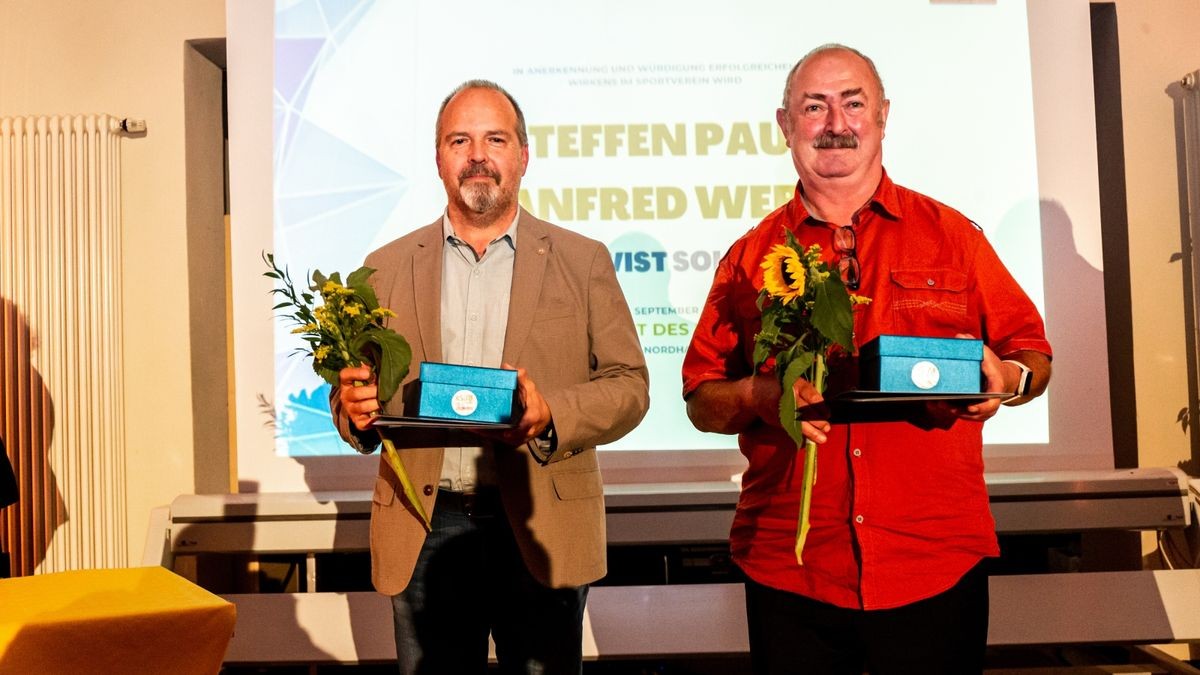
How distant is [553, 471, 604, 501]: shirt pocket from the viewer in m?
2.09

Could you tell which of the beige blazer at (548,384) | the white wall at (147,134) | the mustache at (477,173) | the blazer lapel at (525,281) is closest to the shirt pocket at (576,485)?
the beige blazer at (548,384)

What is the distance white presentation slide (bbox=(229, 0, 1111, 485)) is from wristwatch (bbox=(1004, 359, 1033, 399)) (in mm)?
2108

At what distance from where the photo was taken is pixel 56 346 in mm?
4184

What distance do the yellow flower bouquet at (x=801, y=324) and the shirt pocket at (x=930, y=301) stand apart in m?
0.22

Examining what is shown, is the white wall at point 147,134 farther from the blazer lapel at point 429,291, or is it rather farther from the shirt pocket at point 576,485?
the shirt pocket at point 576,485

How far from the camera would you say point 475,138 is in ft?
7.22

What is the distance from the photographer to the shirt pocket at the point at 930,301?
185cm

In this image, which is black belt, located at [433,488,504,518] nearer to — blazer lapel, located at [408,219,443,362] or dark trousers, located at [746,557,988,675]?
blazer lapel, located at [408,219,443,362]

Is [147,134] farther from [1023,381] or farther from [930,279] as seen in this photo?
[1023,381]

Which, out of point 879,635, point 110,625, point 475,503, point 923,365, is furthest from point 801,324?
point 110,625

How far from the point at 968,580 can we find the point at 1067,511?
2151 mm

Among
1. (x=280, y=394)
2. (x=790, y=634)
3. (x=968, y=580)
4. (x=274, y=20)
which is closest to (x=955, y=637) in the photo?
(x=968, y=580)

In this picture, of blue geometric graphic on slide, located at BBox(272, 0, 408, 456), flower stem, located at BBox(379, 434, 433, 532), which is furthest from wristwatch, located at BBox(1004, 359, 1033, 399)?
blue geometric graphic on slide, located at BBox(272, 0, 408, 456)

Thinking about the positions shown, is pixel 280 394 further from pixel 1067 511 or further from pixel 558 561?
pixel 1067 511
